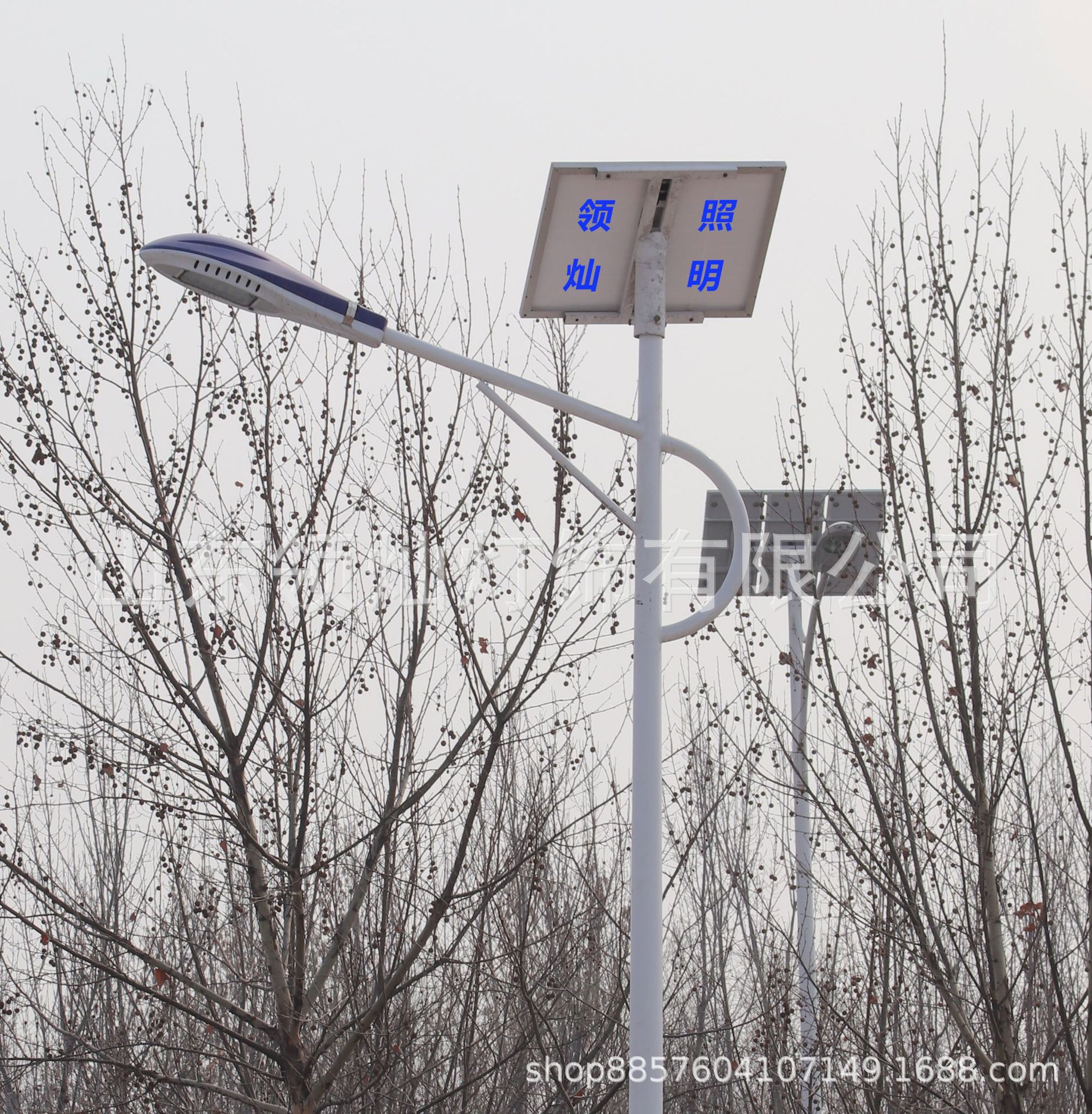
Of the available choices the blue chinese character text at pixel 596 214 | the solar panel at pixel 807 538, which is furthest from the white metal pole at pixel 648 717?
the solar panel at pixel 807 538

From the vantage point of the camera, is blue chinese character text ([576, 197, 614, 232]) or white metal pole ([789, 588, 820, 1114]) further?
white metal pole ([789, 588, 820, 1114])

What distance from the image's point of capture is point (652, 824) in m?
3.39

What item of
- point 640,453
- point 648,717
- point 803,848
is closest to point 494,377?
point 640,453

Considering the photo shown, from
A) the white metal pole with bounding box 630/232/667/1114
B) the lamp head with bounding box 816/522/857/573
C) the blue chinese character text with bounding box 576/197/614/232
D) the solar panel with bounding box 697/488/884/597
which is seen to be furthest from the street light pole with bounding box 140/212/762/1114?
the lamp head with bounding box 816/522/857/573

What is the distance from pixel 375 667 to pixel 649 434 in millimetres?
2456

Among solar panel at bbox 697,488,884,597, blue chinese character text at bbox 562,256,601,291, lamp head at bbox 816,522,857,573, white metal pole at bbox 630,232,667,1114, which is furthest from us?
lamp head at bbox 816,522,857,573

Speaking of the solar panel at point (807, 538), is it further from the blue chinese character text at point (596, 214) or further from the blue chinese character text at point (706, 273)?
the blue chinese character text at point (596, 214)

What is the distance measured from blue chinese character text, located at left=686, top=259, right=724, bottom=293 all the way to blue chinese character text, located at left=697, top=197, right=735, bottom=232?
3.8 inches

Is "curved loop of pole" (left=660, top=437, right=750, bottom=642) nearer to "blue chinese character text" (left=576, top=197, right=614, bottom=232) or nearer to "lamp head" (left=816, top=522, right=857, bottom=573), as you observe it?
"blue chinese character text" (left=576, top=197, right=614, bottom=232)

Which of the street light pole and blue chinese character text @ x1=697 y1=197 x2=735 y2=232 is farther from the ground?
blue chinese character text @ x1=697 y1=197 x2=735 y2=232

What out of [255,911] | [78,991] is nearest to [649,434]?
[255,911]

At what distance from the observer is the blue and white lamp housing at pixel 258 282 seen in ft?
11.6

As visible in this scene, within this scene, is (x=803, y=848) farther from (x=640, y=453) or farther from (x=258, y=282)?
(x=258, y=282)

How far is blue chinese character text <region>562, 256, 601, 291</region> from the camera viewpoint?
3857mm
